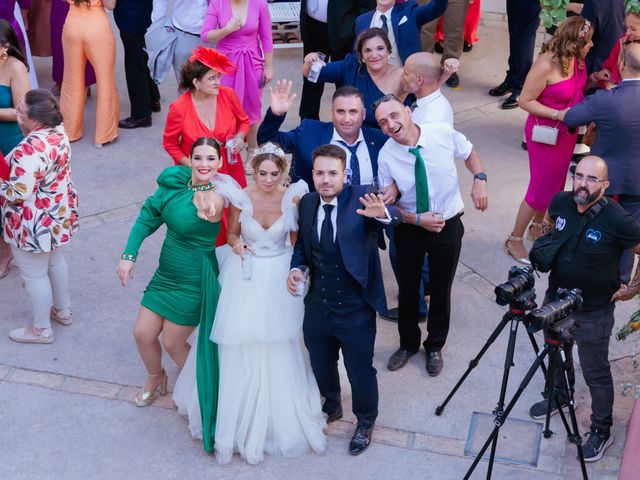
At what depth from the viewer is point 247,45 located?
7.39 meters

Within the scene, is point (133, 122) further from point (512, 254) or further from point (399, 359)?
point (399, 359)

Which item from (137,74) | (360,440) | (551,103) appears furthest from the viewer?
(137,74)

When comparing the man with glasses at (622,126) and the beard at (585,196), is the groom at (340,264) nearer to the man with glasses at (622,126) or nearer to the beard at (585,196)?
the beard at (585,196)

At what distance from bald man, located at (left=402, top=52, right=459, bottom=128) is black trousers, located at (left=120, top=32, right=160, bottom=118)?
354 centimetres

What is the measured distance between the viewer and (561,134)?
6574 mm

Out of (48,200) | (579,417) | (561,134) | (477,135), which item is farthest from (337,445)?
(477,135)

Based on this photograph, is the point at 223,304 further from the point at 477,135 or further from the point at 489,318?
the point at 477,135

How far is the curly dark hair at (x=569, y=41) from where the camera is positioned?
622 centimetres

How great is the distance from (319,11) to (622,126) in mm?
3114

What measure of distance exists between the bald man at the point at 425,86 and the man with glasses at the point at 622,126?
3.49 feet

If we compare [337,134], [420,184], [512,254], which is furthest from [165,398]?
[512,254]

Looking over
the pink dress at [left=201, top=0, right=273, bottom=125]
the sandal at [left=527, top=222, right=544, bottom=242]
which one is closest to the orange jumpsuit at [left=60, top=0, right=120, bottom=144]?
the pink dress at [left=201, top=0, right=273, bottom=125]

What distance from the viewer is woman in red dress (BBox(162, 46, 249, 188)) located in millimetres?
6027

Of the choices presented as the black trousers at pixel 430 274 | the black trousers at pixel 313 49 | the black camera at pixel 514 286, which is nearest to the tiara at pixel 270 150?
the black trousers at pixel 430 274
